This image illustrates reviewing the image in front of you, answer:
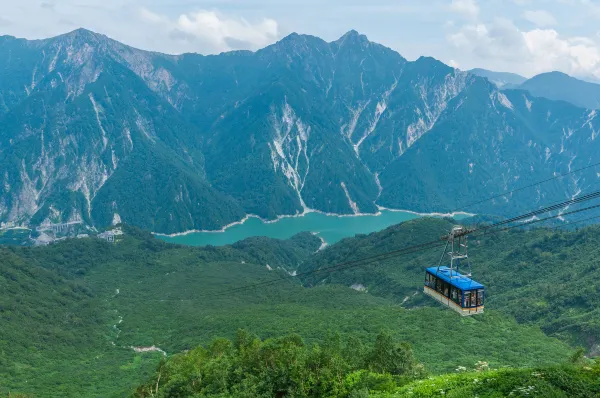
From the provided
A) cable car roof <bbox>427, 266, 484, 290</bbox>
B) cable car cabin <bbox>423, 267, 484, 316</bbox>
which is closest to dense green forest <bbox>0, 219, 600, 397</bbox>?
cable car cabin <bbox>423, 267, 484, 316</bbox>

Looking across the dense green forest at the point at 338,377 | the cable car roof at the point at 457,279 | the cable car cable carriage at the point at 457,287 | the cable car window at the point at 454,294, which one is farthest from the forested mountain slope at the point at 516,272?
the dense green forest at the point at 338,377

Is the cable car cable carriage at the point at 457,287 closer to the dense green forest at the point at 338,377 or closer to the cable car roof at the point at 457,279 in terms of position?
the cable car roof at the point at 457,279

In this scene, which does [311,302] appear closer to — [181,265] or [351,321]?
[351,321]

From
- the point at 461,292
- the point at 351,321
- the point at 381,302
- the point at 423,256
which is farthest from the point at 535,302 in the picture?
the point at 461,292

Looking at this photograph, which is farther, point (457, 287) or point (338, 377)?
point (457, 287)

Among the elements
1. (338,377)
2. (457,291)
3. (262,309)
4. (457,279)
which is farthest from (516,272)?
(338,377)

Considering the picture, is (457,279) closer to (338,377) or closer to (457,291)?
(457,291)
